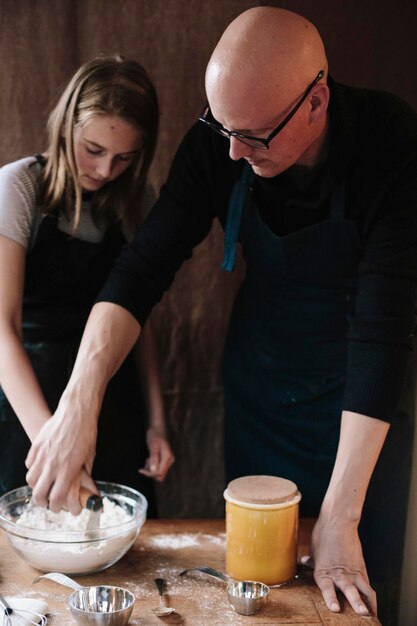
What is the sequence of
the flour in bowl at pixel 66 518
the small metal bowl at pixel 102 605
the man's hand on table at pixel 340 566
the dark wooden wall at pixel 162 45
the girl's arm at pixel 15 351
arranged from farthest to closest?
1. the dark wooden wall at pixel 162 45
2. the girl's arm at pixel 15 351
3. the flour in bowl at pixel 66 518
4. the man's hand on table at pixel 340 566
5. the small metal bowl at pixel 102 605

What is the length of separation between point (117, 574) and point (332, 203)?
0.90m

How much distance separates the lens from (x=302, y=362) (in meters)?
1.94

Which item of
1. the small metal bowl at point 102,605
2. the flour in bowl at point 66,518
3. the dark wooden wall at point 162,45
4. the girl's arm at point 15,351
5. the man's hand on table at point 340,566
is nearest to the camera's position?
the small metal bowl at point 102,605

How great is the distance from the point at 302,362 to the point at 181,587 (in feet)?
2.40

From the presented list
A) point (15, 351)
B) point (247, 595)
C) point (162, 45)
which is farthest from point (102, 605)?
point (162, 45)

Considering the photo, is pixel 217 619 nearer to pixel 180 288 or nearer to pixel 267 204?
pixel 267 204

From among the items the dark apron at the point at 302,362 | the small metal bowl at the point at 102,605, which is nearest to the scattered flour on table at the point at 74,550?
the small metal bowl at the point at 102,605

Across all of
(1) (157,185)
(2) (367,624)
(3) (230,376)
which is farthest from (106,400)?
(2) (367,624)

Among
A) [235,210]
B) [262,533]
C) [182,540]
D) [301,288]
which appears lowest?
[182,540]

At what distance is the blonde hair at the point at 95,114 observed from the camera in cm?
177

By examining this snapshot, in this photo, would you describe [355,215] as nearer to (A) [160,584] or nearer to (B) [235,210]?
(B) [235,210]

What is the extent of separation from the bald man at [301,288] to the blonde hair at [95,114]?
122 millimetres

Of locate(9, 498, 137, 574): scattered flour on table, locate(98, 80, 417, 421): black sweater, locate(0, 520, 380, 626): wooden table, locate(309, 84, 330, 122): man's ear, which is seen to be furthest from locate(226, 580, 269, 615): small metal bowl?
locate(309, 84, 330, 122): man's ear

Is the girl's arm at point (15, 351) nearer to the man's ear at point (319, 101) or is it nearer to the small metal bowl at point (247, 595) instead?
the small metal bowl at point (247, 595)
